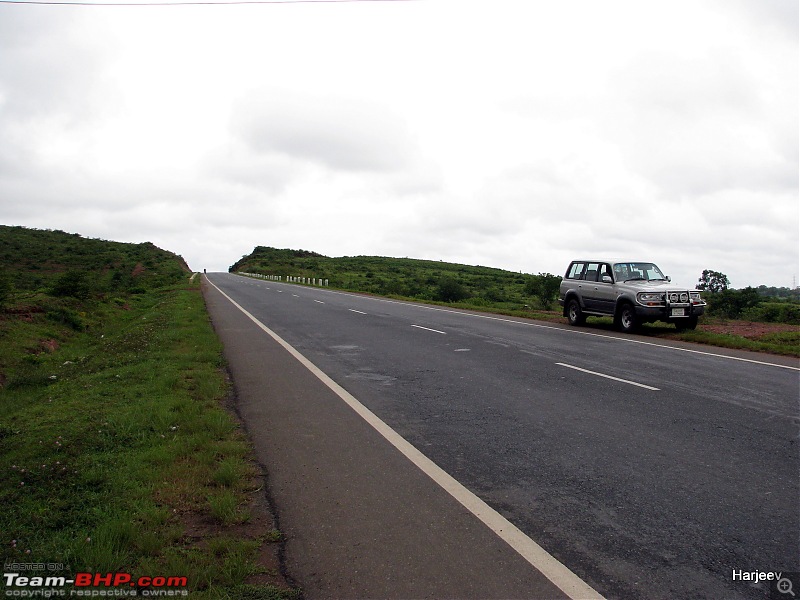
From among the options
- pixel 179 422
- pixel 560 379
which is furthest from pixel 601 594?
pixel 560 379

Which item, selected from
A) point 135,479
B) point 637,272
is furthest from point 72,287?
point 135,479

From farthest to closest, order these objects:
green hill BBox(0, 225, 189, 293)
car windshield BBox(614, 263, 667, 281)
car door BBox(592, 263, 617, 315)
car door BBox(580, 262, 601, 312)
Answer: green hill BBox(0, 225, 189, 293) < car door BBox(580, 262, 601, 312) < car windshield BBox(614, 263, 667, 281) < car door BBox(592, 263, 617, 315)

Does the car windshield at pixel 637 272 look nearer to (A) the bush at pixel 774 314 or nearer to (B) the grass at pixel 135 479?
(A) the bush at pixel 774 314

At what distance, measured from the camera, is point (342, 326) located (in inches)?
706

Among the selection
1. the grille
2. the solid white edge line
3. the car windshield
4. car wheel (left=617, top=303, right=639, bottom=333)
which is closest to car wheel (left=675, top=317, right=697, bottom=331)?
the grille

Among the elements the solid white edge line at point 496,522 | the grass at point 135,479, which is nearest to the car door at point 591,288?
the grass at point 135,479

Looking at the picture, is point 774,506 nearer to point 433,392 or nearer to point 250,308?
point 433,392

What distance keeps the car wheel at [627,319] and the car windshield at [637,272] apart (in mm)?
1023

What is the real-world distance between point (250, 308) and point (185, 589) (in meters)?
22.1

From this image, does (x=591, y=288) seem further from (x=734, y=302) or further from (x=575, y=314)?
(x=734, y=302)

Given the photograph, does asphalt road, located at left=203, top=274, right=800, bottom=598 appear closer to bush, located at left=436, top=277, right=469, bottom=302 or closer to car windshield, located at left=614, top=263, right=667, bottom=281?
car windshield, located at left=614, top=263, right=667, bottom=281

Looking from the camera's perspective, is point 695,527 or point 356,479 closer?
point 695,527

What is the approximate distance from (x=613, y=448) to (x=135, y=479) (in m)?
4.53

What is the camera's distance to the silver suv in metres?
16.3
